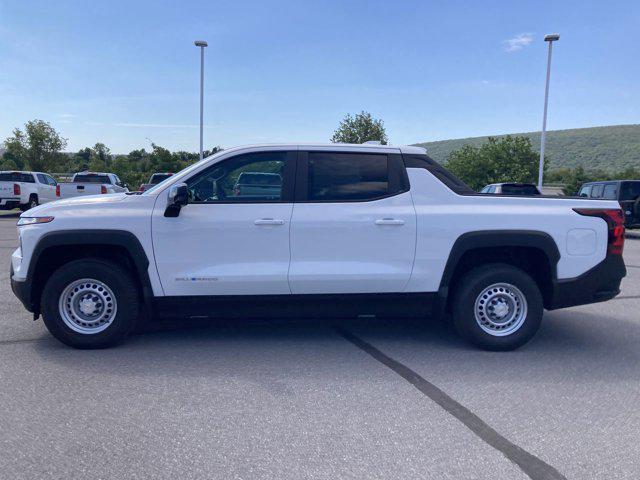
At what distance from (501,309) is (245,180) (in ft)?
8.94

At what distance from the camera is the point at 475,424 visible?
383 centimetres

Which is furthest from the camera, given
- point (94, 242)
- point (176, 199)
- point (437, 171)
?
point (437, 171)

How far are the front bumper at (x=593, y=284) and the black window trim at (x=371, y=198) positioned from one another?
68.4 inches

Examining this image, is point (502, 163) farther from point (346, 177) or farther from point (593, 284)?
point (346, 177)

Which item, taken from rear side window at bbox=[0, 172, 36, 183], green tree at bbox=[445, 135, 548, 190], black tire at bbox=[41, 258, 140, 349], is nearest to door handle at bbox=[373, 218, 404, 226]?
black tire at bbox=[41, 258, 140, 349]

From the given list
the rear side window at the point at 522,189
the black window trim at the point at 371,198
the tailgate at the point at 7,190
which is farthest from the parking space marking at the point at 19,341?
the tailgate at the point at 7,190

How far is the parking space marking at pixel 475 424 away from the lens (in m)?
3.23

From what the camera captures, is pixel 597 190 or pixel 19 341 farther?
pixel 597 190

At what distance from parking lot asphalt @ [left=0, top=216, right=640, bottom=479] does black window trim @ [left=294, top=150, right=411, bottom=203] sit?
1428mm

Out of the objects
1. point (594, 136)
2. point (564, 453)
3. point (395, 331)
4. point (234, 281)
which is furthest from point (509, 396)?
point (594, 136)

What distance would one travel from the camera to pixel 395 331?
6184 mm

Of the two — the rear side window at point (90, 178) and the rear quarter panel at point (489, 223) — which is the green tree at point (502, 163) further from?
the rear quarter panel at point (489, 223)

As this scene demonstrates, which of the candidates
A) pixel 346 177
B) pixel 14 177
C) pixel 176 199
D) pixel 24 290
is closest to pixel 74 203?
pixel 24 290

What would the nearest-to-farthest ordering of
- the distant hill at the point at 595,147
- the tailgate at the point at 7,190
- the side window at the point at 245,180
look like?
the side window at the point at 245,180 → the tailgate at the point at 7,190 → the distant hill at the point at 595,147
